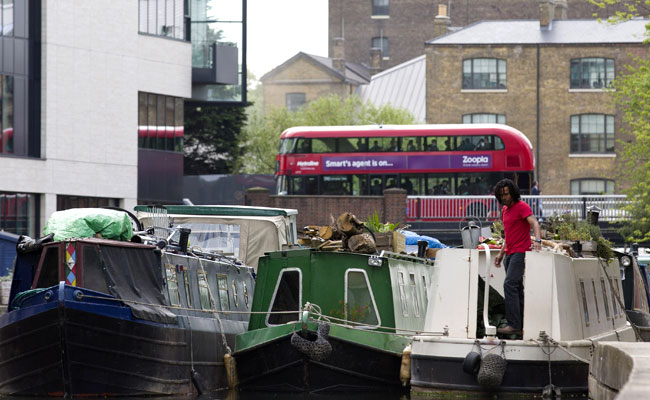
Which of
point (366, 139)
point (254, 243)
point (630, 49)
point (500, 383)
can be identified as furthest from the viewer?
point (630, 49)

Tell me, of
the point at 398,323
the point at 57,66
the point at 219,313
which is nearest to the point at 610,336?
the point at 398,323

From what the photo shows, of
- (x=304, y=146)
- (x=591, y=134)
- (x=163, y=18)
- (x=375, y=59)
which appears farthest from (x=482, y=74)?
(x=375, y=59)

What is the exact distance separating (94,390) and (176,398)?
1.32 m

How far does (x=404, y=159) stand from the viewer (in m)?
54.4

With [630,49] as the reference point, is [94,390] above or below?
below

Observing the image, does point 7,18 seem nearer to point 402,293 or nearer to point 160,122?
point 160,122

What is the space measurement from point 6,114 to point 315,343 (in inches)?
1124

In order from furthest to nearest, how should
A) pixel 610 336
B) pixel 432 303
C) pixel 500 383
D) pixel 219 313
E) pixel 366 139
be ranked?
pixel 366 139 < pixel 219 313 < pixel 610 336 < pixel 432 303 < pixel 500 383

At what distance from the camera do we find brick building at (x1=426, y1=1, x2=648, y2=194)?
240 ft

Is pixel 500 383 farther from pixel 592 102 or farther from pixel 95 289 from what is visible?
pixel 592 102

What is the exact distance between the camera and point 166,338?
1892 centimetres

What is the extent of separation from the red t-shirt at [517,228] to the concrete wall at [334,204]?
1273 inches

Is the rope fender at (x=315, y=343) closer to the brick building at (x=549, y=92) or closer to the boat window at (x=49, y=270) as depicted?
the boat window at (x=49, y=270)

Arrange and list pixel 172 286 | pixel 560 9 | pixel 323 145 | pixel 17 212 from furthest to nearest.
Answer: pixel 560 9 → pixel 323 145 → pixel 17 212 → pixel 172 286
